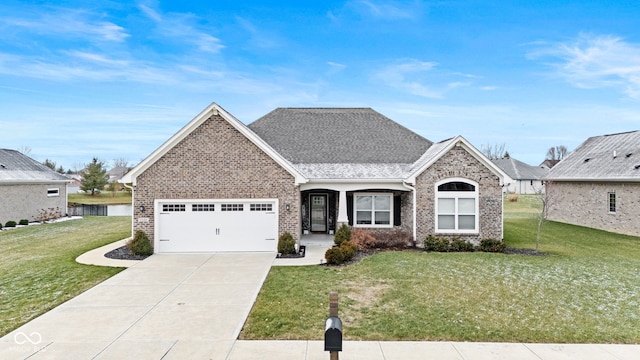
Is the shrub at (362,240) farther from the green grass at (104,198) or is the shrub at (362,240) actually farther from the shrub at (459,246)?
the green grass at (104,198)

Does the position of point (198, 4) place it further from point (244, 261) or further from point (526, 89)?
point (526, 89)

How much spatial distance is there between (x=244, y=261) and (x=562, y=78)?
22211mm

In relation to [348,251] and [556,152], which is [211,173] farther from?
[556,152]

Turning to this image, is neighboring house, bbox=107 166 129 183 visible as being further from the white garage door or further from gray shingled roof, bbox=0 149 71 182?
the white garage door

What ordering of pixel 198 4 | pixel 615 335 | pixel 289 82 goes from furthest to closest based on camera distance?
pixel 289 82
pixel 198 4
pixel 615 335

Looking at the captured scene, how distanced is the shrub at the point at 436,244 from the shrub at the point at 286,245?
5689 millimetres

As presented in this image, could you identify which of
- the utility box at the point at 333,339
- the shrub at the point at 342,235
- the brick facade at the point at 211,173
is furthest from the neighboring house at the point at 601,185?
the utility box at the point at 333,339

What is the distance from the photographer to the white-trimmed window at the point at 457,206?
55.0 ft

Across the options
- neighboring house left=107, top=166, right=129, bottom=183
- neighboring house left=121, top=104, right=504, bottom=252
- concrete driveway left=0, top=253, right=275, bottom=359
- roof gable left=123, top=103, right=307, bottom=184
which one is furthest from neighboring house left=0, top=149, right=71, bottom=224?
neighboring house left=107, top=166, right=129, bottom=183

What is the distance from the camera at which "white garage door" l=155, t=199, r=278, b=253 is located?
51.6 feet

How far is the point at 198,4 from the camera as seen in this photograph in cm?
1734

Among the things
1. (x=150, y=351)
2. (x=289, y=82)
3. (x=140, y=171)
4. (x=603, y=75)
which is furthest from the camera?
(x=289, y=82)

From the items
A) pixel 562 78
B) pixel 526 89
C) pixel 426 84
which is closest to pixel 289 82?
pixel 426 84

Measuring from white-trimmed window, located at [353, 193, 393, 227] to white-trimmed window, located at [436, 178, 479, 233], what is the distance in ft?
7.97
